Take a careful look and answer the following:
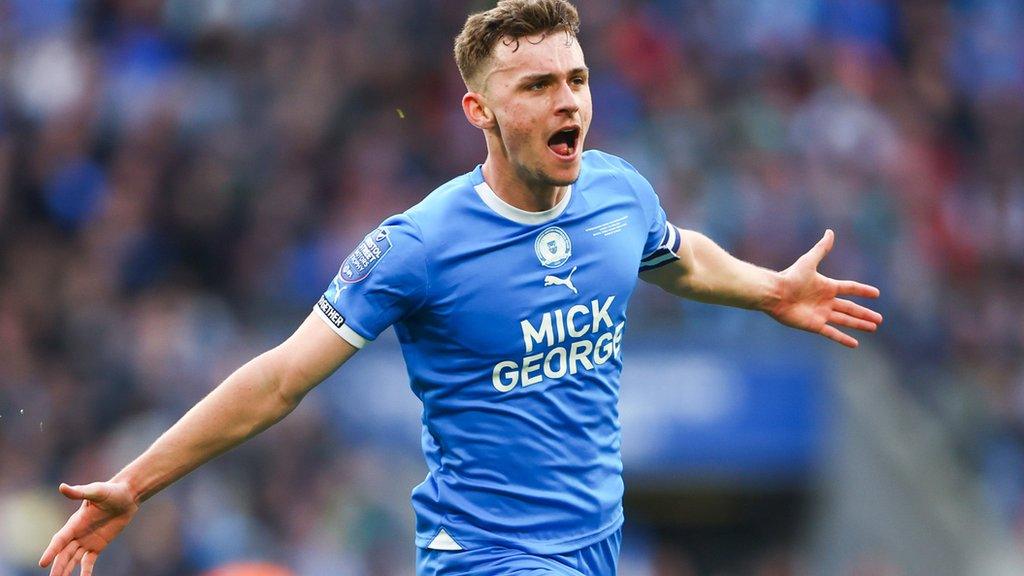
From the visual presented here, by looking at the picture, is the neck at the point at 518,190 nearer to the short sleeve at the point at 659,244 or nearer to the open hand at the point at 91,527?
the short sleeve at the point at 659,244

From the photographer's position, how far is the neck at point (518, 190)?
5449 mm

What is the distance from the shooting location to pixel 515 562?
5.23 m

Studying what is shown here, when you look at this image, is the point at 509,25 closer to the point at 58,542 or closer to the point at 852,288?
the point at 852,288

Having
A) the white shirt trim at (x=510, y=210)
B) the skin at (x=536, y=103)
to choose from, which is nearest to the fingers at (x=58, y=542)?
the white shirt trim at (x=510, y=210)

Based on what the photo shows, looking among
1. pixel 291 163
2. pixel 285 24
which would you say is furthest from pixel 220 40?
pixel 291 163

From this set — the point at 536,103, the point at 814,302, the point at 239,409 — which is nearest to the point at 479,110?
the point at 536,103

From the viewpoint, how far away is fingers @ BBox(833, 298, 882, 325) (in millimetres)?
6148

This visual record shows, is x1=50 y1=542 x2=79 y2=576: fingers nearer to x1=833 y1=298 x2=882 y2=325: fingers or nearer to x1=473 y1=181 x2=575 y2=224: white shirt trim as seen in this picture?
x1=473 y1=181 x2=575 y2=224: white shirt trim

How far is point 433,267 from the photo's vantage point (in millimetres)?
5254

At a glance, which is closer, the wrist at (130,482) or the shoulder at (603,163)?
the wrist at (130,482)

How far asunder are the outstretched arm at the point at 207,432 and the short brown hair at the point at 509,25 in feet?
3.32

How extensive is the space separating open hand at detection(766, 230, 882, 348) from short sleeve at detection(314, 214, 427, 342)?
1643mm

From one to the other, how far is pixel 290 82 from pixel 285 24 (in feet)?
2.94

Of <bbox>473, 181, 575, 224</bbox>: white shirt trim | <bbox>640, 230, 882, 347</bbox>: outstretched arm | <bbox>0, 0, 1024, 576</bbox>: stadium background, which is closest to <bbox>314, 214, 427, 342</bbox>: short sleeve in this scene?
<bbox>473, 181, 575, 224</bbox>: white shirt trim
